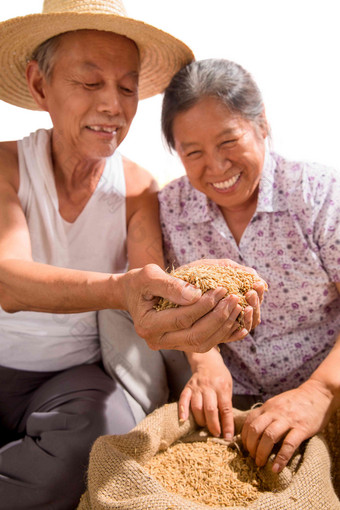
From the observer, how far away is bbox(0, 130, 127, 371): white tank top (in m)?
1.93

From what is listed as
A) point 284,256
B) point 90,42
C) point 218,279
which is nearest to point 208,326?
point 218,279

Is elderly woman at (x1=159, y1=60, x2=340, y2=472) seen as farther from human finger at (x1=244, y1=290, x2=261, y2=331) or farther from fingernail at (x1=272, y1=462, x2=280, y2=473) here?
human finger at (x1=244, y1=290, x2=261, y2=331)

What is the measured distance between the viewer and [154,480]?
1.25 meters

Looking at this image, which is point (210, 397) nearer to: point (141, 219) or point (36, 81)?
point (141, 219)

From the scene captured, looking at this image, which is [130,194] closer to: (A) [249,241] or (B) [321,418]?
(A) [249,241]

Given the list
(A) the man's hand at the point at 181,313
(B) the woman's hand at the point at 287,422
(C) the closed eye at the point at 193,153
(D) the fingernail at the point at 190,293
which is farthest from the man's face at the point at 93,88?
(B) the woman's hand at the point at 287,422

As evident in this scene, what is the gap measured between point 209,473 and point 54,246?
1.02 m

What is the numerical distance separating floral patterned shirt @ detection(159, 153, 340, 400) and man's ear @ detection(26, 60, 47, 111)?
2.27 feet

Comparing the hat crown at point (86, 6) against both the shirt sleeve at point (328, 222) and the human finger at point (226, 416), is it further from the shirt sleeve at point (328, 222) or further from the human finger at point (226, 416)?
the human finger at point (226, 416)

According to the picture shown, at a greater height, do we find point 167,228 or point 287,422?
point 167,228

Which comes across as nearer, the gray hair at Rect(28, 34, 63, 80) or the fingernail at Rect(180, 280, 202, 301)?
the fingernail at Rect(180, 280, 202, 301)

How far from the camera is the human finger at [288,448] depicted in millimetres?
1357

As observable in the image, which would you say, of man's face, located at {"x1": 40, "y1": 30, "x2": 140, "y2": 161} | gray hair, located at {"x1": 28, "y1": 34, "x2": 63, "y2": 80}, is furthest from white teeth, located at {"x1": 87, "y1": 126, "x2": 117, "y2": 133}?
gray hair, located at {"x1": 28, "y1": 34, "x2": 63, "y2": 80}

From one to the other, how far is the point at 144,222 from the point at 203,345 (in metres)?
0.83
